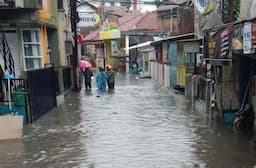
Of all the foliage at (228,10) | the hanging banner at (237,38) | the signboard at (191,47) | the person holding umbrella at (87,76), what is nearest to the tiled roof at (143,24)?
the person holding umbrella at (87,76)

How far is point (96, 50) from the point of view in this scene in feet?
184

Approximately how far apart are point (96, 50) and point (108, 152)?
153 feet

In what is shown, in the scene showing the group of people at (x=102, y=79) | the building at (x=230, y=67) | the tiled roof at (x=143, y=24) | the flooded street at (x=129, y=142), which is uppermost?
the tiled roof at (x=143, y=24)

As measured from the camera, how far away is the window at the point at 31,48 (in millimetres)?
17827

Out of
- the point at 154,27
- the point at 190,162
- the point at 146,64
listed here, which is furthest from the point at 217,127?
the point at 154,27

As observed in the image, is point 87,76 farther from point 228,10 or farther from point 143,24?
point 143,24

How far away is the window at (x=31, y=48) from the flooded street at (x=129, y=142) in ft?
A: 8.74

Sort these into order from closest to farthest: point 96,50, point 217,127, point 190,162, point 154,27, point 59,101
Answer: point 190,162, point 217,127, point 59,101, point 154,27, point 96,50

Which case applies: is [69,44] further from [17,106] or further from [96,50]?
[96,50]

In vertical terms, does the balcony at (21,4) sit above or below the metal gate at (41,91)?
above

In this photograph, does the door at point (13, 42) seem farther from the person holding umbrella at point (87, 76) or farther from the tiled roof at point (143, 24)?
the tiled roof at point (143, 24)

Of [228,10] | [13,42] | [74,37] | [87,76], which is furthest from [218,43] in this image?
[87,76]

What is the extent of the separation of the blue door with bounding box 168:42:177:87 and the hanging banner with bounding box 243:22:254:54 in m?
14.5

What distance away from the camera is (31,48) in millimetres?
18016
